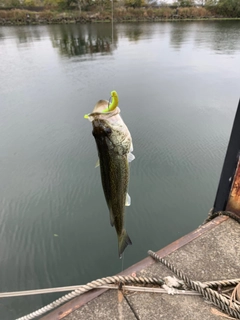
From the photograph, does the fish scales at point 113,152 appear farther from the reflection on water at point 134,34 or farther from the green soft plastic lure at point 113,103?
the reflection on water at point 134,34

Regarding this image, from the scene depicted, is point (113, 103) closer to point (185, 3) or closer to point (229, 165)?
point (229, 165)

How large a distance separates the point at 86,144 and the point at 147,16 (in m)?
49.3

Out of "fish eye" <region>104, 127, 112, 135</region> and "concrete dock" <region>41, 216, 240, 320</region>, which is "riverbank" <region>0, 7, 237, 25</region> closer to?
"concrete dock" <region>41, 216, 240, 320</region>

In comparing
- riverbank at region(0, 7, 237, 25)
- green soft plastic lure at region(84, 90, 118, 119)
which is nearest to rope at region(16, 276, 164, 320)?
green soft plastic lure at region(84, 90, 118, 119)

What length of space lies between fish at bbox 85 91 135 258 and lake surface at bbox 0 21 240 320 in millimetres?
2311

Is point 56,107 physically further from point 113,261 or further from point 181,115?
point 113,261

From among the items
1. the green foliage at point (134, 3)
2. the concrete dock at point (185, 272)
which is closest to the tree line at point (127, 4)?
the green foliage at point (134, 3)

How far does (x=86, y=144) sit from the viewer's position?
21.4 feet

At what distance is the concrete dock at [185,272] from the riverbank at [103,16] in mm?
47893

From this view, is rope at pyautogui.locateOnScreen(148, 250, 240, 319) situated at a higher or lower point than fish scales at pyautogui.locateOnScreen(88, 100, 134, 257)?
lower

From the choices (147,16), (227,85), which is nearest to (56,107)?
(227,85)

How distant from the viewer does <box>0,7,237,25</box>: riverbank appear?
41.6m

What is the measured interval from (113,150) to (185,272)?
124cm

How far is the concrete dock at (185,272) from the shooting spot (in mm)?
1644
